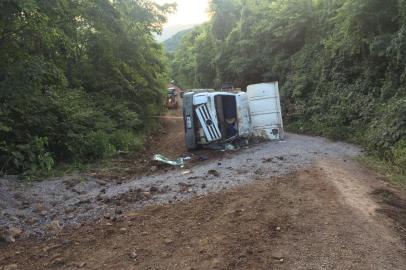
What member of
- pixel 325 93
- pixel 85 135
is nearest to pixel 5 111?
pixel 85 135

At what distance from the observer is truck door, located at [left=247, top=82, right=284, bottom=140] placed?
15391 millimetres

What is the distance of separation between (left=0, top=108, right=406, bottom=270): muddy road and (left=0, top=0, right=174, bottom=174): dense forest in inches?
84.7

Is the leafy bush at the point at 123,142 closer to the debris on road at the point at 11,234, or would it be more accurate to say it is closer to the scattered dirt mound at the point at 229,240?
the scattered dirt mound at the point at 229,240

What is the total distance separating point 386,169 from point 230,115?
20.7 ft

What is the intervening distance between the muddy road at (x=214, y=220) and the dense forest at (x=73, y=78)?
7.05ft

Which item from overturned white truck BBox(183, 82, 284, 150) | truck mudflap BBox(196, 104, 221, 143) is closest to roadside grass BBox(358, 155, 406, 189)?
overturned white truck BBox(183, 82, 284, 150)

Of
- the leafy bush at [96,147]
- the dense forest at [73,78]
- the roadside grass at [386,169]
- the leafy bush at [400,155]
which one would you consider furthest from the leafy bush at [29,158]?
the leafy bush at [400,155]

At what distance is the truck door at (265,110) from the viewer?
15.4 m

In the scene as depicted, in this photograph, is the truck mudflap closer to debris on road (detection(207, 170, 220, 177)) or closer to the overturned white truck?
the overturned white truck

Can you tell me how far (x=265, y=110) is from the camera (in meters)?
15.4

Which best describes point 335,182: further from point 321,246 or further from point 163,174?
point 163,174

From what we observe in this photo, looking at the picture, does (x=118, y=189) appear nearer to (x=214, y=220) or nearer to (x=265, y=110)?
(x=214, y=220)

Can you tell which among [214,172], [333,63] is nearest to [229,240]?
[214,172]

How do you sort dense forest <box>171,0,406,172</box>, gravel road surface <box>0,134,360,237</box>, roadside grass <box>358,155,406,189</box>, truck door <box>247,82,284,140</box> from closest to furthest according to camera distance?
gravel road surface <box>0,134,360,237</box>, roadside grass <box>358,155,406,189</box>, dense forest <box>171,0,406,172</box>, truck door <box>247,82,284,140</box>
